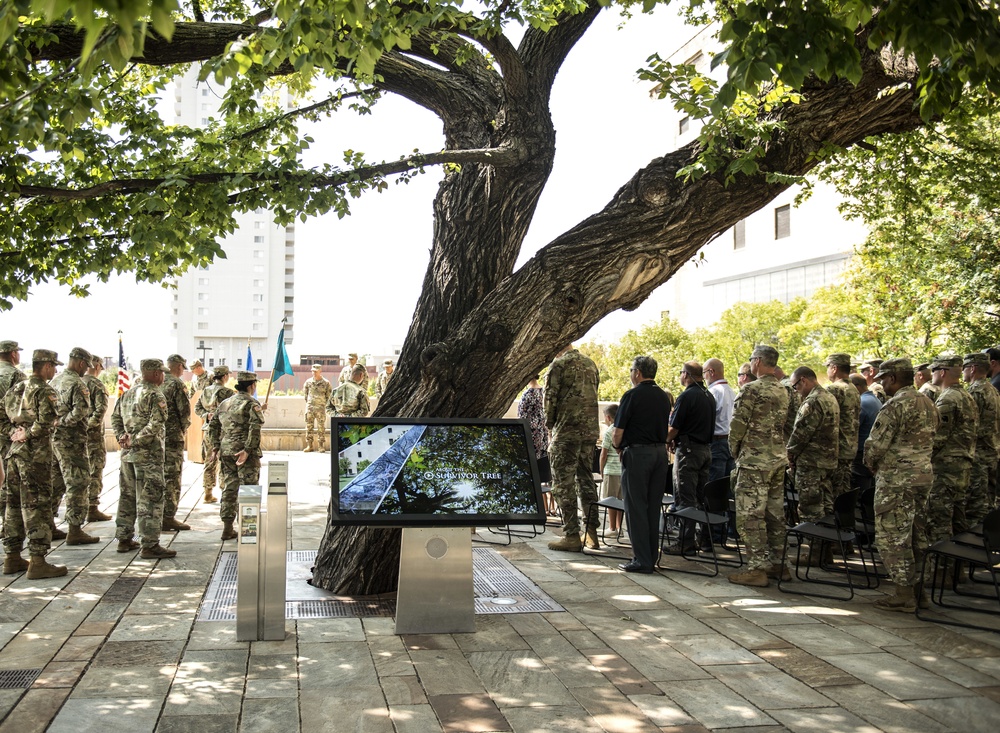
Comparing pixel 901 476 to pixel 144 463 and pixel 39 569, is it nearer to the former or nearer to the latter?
pixel 144 463

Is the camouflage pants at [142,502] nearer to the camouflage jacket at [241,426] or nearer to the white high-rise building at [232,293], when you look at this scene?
the camouflage jacket at [241,426]

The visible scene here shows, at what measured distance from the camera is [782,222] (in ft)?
177

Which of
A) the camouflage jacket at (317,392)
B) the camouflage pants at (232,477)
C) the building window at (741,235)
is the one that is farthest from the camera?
the building window at (741,235)

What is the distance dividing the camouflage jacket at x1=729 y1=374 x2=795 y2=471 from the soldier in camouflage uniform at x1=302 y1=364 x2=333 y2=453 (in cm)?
1292

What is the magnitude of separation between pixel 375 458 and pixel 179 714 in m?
2.26

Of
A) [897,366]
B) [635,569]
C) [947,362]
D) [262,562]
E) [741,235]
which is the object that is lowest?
[635,569]

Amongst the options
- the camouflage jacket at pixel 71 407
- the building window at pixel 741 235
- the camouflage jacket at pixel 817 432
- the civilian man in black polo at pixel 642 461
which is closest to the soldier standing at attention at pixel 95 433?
the camouflage jacket at pixel 71 407

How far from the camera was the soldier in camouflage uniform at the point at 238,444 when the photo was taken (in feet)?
34.1

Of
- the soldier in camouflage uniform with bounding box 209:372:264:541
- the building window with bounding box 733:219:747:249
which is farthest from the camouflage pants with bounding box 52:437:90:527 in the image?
the building window with bounding box 733:219:747:249

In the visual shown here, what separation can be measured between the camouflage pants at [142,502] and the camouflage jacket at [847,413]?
7.09 m

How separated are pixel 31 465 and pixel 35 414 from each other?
48cm

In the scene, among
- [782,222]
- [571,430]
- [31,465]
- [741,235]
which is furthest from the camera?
[741,235]

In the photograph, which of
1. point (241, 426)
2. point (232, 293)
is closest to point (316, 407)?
point (241, 426)

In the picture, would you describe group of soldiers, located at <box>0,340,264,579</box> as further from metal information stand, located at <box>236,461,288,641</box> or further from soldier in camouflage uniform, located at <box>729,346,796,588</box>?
soldier in camouflage uniform, located at <box>729,346,796,588</box>
